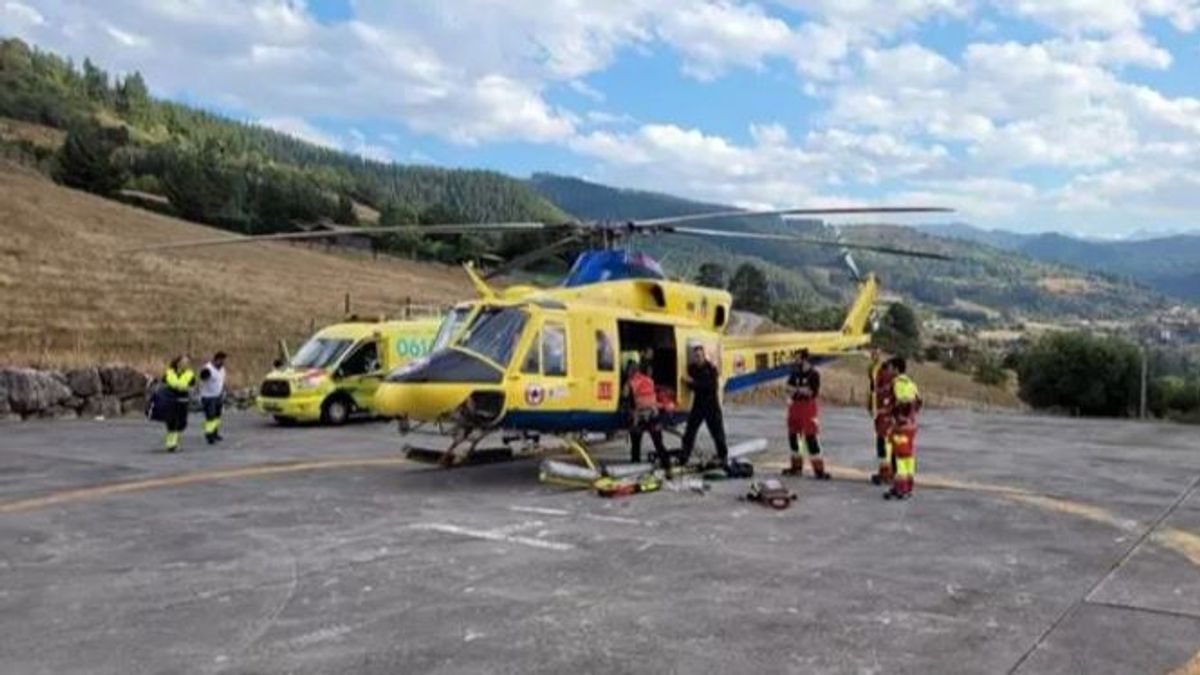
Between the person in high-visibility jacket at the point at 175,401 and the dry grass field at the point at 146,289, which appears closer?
the person in high-visibility jacket at the point at 175,401

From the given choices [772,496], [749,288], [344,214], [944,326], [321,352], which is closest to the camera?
[772,496]

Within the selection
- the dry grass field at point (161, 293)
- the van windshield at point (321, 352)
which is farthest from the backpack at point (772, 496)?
the van windshield at point (321, 352)

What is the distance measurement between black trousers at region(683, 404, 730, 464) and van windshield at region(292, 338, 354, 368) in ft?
34.4

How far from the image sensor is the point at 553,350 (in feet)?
43.1

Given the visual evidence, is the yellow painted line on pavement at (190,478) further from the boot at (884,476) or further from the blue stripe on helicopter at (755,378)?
the boot at (884,476)

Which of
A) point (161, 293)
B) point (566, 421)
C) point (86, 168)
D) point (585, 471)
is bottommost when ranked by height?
point (585, 471)

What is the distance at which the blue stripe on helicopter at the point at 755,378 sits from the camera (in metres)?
16.5

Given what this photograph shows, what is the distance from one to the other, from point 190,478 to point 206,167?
7951 cm

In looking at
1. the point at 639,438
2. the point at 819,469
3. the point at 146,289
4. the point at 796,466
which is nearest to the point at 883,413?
the point at 819,469

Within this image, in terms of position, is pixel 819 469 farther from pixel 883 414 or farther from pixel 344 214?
pixel 344 214

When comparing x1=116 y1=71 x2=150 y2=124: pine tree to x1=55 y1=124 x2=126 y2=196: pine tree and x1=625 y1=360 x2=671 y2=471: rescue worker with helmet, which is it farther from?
x1=625 y1=360 x2=671 y2=471: rescue worker with helmet

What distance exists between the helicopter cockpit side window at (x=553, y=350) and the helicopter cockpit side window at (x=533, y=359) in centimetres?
6

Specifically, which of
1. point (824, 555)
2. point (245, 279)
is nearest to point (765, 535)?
point (824, 555)

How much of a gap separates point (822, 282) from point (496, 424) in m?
156
